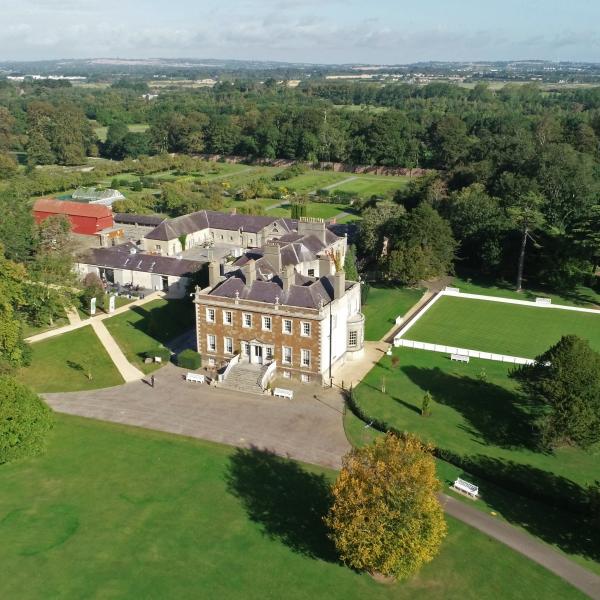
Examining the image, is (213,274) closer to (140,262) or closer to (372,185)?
(140,262)

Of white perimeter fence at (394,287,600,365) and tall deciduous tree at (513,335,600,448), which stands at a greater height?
tall deciduous tree at (513,335,600,448)

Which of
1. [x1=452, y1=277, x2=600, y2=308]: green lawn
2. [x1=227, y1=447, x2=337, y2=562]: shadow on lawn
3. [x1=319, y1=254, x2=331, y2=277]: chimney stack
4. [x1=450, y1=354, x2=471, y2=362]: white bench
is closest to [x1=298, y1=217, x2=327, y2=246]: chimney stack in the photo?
[x1=452, y1=277, x2=600, y2=308]: green lawn

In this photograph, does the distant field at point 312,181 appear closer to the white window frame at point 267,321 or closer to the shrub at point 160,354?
the shrub at point 160,354

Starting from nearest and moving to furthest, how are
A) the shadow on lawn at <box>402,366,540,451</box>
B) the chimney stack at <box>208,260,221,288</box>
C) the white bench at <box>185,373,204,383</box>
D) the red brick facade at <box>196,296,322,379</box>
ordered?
the shadow on lawn at <box>402,366,540,451</box> → the red brick facade at <box>196,296,322,379</box> → the white bench at <box>185,373,204,383</box> → the chimney stack at <box>208,260,221,288</box>

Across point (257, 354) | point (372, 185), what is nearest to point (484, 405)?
point (257, 354)

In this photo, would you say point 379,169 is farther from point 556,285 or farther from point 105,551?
point 105,551

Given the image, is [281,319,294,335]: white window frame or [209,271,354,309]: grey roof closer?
[281,319,294,335]: white window frame

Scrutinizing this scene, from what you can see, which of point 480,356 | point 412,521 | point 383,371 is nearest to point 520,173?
point 480,356

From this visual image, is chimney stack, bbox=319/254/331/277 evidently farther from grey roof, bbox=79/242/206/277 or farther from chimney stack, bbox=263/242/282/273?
grey roof, bbox=79/242/206/277
